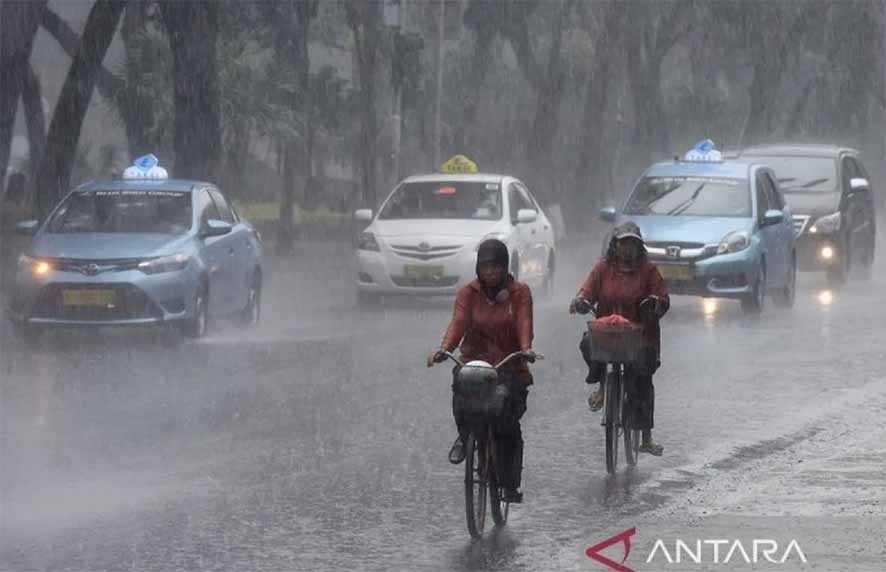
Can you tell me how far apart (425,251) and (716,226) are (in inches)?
124

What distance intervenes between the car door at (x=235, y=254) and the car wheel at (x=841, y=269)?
31.7ft

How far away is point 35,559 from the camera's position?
923 centimetres

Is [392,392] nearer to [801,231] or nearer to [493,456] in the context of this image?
[493,456]

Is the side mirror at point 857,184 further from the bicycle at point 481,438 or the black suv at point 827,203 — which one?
the bicycle at point 481,438

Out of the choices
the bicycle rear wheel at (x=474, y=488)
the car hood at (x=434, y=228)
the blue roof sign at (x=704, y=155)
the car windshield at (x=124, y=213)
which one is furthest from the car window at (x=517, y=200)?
the bicycle rear wheel at (x=474, y=488)

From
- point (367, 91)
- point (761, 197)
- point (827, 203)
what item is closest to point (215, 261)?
point (761, 197)

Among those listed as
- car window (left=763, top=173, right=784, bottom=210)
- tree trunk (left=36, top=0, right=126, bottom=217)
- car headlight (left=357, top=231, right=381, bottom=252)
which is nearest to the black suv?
car window (left=763, top=173, right=784, bottom=210)

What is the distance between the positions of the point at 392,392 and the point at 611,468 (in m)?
4.22

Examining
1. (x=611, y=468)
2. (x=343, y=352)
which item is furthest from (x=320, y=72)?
(x=611, y=468)

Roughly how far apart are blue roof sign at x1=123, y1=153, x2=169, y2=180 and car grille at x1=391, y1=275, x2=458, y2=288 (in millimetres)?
3642

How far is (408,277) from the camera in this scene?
23875mm

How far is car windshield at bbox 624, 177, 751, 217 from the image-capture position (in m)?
23.9

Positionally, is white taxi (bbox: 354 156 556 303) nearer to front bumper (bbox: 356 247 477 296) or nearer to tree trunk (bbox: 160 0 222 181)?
front bumper (bbox: 356 247 477 296)

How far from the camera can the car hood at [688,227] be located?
75.6 feet
